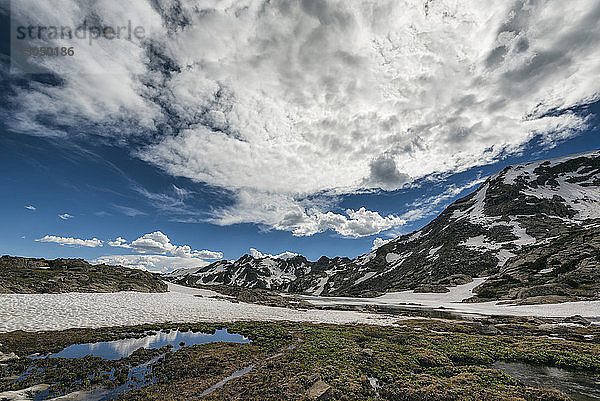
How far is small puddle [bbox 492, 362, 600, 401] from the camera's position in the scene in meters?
16.1

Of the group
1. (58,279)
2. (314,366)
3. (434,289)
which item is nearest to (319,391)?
(314,366)

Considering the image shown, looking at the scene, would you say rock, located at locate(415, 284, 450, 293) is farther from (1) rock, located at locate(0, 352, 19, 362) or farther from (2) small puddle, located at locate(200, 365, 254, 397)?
(1) rock, located at locate(0, 352, 19, 362)

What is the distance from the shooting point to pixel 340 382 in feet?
53.3

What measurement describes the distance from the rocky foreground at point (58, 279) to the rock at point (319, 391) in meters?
64.7

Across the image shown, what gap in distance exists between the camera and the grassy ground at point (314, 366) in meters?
14.9

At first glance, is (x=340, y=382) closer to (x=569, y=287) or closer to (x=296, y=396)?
(x=296, y=396)

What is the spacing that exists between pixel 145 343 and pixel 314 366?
1739 cm

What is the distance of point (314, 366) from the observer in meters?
19.2

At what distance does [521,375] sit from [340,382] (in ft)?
47.4

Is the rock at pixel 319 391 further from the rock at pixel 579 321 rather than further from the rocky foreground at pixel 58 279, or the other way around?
the rocky foreground at pixel 58 279

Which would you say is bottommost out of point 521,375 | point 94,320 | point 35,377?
point 521,375

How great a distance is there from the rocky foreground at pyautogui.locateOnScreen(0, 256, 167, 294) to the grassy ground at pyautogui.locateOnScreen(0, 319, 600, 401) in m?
41.8

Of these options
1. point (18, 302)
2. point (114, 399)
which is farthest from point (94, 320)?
point (114, 399)

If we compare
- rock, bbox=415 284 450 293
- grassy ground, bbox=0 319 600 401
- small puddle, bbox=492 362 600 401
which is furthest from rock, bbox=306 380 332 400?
rock, bbox=415 284 450 293
